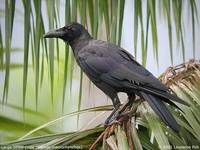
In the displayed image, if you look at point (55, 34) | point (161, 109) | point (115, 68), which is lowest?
point (161, 109)

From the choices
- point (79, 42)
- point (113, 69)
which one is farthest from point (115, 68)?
point (79, 42)

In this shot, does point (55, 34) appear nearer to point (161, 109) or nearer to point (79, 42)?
point (79, 42)

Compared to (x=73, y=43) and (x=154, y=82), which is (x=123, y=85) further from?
(x=73, y=43)

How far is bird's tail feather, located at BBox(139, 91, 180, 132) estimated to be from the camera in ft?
2.60

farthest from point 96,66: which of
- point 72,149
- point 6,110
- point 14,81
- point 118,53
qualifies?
point 14,81

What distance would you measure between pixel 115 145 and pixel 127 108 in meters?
0.25

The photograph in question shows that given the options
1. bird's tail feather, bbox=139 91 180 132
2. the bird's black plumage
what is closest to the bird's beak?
the bird's black plumage

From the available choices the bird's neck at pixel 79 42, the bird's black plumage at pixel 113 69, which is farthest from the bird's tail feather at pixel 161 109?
the bird's neck at pixel 79 42

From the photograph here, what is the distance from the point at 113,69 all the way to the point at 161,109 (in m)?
0.23

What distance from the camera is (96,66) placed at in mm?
1056

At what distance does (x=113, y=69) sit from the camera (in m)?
1.03

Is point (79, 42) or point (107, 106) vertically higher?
point (79, 42)

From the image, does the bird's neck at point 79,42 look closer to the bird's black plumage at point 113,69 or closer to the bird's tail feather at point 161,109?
the bird's black plumage at point 113,69

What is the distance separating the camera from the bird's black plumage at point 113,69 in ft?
2.89
